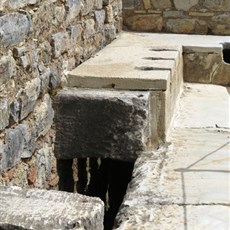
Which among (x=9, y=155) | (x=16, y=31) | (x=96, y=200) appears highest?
(x=16, y=31)

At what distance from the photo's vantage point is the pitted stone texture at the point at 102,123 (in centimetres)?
360

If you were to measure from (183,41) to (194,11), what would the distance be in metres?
0.82

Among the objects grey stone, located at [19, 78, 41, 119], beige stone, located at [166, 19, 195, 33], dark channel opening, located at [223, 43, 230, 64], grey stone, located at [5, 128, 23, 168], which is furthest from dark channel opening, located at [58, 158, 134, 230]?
beige stone, located at [166, 19, 195, 33]

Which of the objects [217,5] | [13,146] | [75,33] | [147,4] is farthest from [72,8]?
[217,5]

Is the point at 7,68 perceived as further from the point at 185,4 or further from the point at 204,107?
the point at 185,4

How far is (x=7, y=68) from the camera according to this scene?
278cm

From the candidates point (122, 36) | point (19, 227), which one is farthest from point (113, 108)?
point (122, 36)

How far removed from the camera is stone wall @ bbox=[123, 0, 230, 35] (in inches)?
245

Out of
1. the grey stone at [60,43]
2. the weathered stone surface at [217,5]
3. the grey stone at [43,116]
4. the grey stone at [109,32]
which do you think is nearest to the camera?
the grey stone at [43,116]

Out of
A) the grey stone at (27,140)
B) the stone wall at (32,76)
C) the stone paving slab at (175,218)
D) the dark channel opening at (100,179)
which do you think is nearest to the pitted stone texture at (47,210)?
the stone paving slab at (175,218)

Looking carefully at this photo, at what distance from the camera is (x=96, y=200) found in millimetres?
2062

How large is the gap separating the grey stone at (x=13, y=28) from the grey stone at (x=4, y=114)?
0.29 meters

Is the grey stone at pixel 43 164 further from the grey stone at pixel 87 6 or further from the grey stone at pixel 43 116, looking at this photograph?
the grey stone at pixel 87 6

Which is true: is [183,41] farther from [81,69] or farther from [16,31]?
[16,31]
